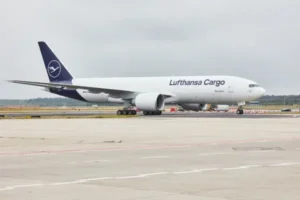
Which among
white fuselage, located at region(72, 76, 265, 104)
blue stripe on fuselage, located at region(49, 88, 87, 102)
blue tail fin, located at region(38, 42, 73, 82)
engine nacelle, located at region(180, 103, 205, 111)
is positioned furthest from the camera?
blue tail fin, located at region(38, 42, 73, 82)

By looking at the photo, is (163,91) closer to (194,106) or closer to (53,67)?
(194,106)

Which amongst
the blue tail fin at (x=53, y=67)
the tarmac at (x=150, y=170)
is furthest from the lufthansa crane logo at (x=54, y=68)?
the tarmac at (x=150, y=170)

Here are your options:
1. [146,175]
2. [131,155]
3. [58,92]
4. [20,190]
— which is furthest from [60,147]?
[58,92]

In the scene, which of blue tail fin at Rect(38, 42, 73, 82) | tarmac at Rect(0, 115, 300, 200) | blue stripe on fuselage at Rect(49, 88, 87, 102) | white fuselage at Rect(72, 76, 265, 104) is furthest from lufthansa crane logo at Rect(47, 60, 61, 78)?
tarmac at Rect(0, 115, 300, 200)

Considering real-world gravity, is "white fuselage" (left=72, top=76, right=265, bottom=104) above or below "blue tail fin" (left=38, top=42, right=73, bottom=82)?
below

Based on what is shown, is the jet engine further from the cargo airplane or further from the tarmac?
the tarmac

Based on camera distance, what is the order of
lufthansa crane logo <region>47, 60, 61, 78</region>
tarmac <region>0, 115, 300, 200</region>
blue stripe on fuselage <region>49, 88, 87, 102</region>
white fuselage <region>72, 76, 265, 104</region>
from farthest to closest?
lufthansa crane logo <region>47, 60, 61, 78</region>, blue stripe on fuselage <region>49, 88, 87, 102</region>, white fuselage <region>72, 76, 265, 104</region>, tarmac <region>0, 115, 300, 200</region>

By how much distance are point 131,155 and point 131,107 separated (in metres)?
47.2

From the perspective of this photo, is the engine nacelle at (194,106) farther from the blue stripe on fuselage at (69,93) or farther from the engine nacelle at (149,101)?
the blue stripe on fuselage at (69,93)

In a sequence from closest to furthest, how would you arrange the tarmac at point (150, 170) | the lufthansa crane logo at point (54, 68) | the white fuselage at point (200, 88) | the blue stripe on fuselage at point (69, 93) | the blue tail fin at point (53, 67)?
the tarmac at point (150, 170)
the white fuselage at point (200, 88)
the blue stripe on fuselage at point (69, 93)
the blue tail fin at point (53, 67)
the lufthansa crane logo at point (54, 68)

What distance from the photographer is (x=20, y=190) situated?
1101cm

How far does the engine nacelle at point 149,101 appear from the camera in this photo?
6097 centimetres

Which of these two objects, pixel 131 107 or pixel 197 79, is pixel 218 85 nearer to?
pixel 197 79

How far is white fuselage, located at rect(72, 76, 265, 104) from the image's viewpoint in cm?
6088
